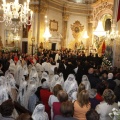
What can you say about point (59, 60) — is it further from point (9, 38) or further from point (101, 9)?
point (101, 9)

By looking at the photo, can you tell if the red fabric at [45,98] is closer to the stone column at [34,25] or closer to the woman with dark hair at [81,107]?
the woman with dark hair at [81,107]

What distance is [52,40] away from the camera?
24.0 m

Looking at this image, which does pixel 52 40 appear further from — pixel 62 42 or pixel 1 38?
pixel 1 38

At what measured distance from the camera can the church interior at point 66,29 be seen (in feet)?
60.4

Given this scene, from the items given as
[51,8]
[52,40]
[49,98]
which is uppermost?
[51,8]

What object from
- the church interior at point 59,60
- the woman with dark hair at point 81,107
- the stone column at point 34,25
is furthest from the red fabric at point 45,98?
the stone column at point 34,25

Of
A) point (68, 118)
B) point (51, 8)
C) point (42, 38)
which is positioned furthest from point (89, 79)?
point (51, 8)

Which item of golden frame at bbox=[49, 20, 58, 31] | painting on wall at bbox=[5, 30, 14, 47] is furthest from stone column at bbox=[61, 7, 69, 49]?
painting on wall at bbox=[5, 30, 14, 47]

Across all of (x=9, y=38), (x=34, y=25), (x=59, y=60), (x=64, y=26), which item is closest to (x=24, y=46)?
(x=9, y=38)

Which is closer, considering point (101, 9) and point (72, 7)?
point (101, 9)

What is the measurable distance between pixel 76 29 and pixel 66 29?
1.90 m

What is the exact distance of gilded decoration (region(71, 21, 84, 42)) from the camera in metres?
28.2

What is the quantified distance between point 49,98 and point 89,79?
302 centimetres

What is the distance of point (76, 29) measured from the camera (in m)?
28.4
